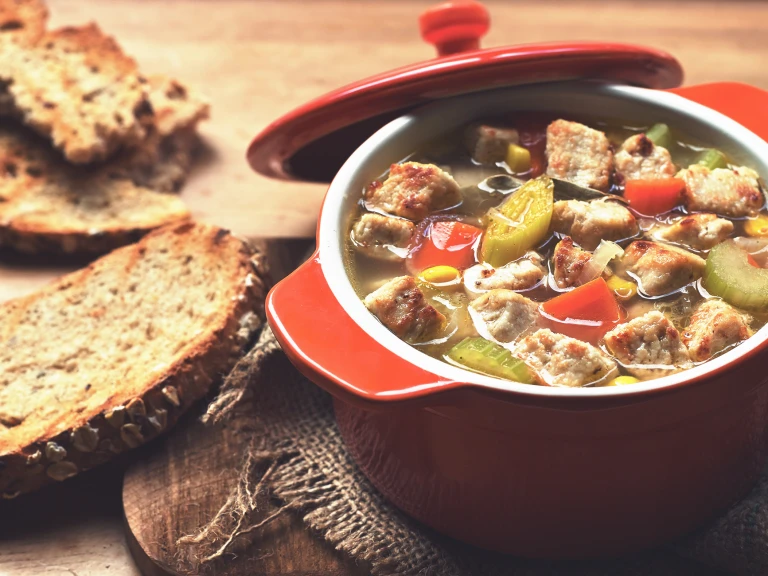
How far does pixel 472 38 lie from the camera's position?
7.94 ft

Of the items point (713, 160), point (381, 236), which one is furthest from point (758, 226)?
point (381, 236)

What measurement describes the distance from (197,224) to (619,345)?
145cm

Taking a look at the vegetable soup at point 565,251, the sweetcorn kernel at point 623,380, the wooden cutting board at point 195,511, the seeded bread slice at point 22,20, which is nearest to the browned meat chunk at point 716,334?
the vegetable soup at point 565,251

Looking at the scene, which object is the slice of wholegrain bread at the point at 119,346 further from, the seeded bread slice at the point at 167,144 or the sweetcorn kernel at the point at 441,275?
the sweetcorn kernel at the point at 441,275

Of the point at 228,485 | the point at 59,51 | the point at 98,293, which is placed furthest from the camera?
the point at 59,51

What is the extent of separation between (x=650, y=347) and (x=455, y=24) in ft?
3.67

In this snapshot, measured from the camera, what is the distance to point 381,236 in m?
2.04

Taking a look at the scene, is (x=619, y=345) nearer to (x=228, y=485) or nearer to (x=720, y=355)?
(x=720, y=355)

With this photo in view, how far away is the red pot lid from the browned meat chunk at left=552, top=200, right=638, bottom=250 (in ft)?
1.28

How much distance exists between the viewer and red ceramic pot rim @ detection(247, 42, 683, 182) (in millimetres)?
2146

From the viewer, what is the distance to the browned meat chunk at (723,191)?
6.75 feet

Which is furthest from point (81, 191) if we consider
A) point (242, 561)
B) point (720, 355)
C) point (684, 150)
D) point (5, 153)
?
point (720, 355)

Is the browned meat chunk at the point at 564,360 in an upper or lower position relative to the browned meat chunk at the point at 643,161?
lower

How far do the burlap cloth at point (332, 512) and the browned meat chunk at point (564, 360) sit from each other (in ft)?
1.68
